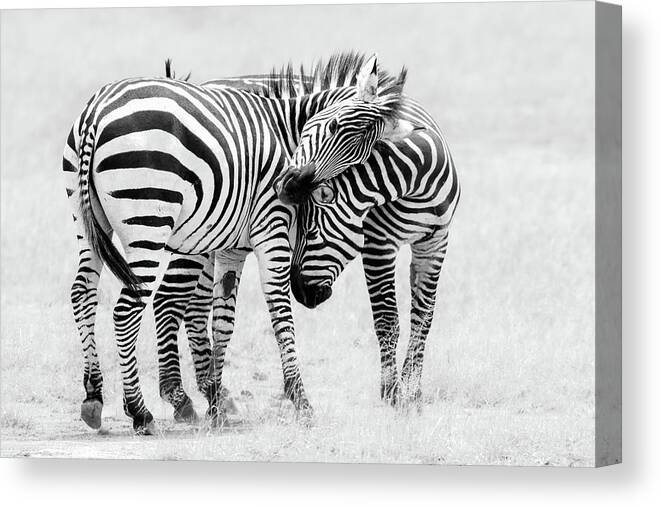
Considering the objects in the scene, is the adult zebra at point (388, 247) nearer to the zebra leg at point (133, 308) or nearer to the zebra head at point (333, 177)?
the zebra head at point (333, 177)

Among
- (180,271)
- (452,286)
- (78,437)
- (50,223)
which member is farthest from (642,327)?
(50,223)

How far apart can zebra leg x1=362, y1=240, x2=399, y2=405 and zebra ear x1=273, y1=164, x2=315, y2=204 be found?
1.86ft

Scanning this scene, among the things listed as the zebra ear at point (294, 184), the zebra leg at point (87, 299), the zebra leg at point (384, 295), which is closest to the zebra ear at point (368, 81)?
the zebra ear at point (294, 184)

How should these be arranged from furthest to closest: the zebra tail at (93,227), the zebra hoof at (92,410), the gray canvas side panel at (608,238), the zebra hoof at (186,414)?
1. the zebra hoof at (186,414)
2. the zebra hoof at (92,410)
3. the zebra tail at (93,227)
4. the gray canvas side panel at (608,238)

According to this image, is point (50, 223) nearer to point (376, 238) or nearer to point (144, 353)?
point (144, 353)

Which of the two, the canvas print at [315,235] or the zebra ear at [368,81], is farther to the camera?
the zebra ear at [368,81]

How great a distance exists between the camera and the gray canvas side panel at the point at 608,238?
8.32m

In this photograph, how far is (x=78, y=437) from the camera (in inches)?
359

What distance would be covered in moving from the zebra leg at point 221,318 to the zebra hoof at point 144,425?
15.4 inches

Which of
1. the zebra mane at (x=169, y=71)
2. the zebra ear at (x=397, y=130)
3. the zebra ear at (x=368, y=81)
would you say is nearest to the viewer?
the zebra ear at (x=368, y=81)

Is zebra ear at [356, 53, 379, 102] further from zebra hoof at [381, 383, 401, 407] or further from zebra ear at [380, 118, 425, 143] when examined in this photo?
zebra hoof at [381, 383, 401, 407]

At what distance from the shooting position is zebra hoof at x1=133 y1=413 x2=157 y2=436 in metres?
8.87

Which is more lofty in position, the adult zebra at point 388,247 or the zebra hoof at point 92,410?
the adult zebra at point 388,247

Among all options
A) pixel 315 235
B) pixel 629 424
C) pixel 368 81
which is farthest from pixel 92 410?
pixel 629 424
